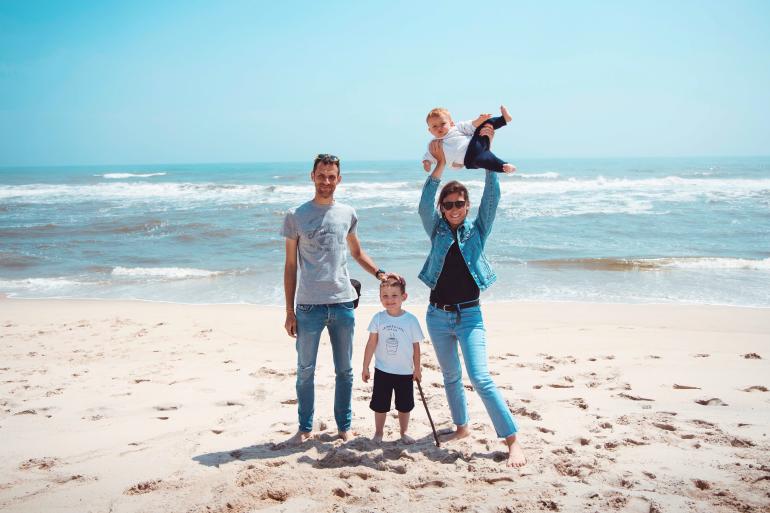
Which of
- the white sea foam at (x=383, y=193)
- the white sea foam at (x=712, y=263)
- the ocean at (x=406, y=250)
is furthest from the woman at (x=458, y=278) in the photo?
the white sea foam at (x=383, y=193)

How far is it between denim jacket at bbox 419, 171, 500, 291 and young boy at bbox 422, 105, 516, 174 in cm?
12

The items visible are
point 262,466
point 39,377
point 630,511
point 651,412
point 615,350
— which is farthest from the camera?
point 615,350

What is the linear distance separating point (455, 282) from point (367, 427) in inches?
54.8

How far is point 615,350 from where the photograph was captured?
599 cm

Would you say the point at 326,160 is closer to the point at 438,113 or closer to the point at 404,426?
the point at 438,113

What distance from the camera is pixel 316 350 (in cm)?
375

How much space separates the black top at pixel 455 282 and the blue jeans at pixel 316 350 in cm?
65

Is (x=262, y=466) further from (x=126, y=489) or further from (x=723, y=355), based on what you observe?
(x=723, y=355)

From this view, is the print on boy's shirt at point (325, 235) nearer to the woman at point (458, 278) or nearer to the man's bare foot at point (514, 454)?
the woman at point (458, 278)

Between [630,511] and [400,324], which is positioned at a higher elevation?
[400,324]

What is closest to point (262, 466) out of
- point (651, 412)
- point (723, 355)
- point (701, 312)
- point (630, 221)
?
point (651, 412)

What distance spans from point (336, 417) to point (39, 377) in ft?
10.9

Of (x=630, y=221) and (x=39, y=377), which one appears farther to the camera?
(x=630, y=221)

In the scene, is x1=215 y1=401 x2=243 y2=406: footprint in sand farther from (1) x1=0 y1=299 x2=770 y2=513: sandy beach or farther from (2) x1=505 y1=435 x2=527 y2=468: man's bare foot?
(2) x1=505 y1=435 x2=527 y2=468: man's bare foot
